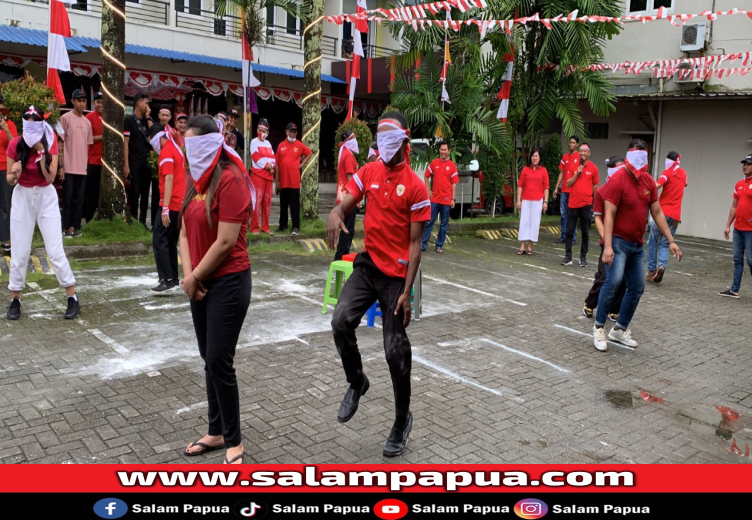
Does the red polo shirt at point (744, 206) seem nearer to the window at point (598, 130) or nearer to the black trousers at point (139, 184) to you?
the black trousers at point (139, 184)

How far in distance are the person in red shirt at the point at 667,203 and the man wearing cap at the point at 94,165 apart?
9025 mm

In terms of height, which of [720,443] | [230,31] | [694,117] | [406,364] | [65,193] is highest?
[230,31]

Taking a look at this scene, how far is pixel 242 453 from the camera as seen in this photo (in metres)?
4.07

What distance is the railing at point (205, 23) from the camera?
69.9 ft

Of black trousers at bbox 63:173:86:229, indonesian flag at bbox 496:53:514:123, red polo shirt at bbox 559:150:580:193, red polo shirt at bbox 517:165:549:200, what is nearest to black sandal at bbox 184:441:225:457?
black trousers at bbox 63:173:86:229

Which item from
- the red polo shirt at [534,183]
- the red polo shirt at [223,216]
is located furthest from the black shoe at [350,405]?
the red polo shirt at [534,183]

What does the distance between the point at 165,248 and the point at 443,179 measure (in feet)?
19.4

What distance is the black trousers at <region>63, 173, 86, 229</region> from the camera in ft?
33.8

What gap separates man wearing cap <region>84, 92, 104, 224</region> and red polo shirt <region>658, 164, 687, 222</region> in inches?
359

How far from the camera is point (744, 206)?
31.4 ft
